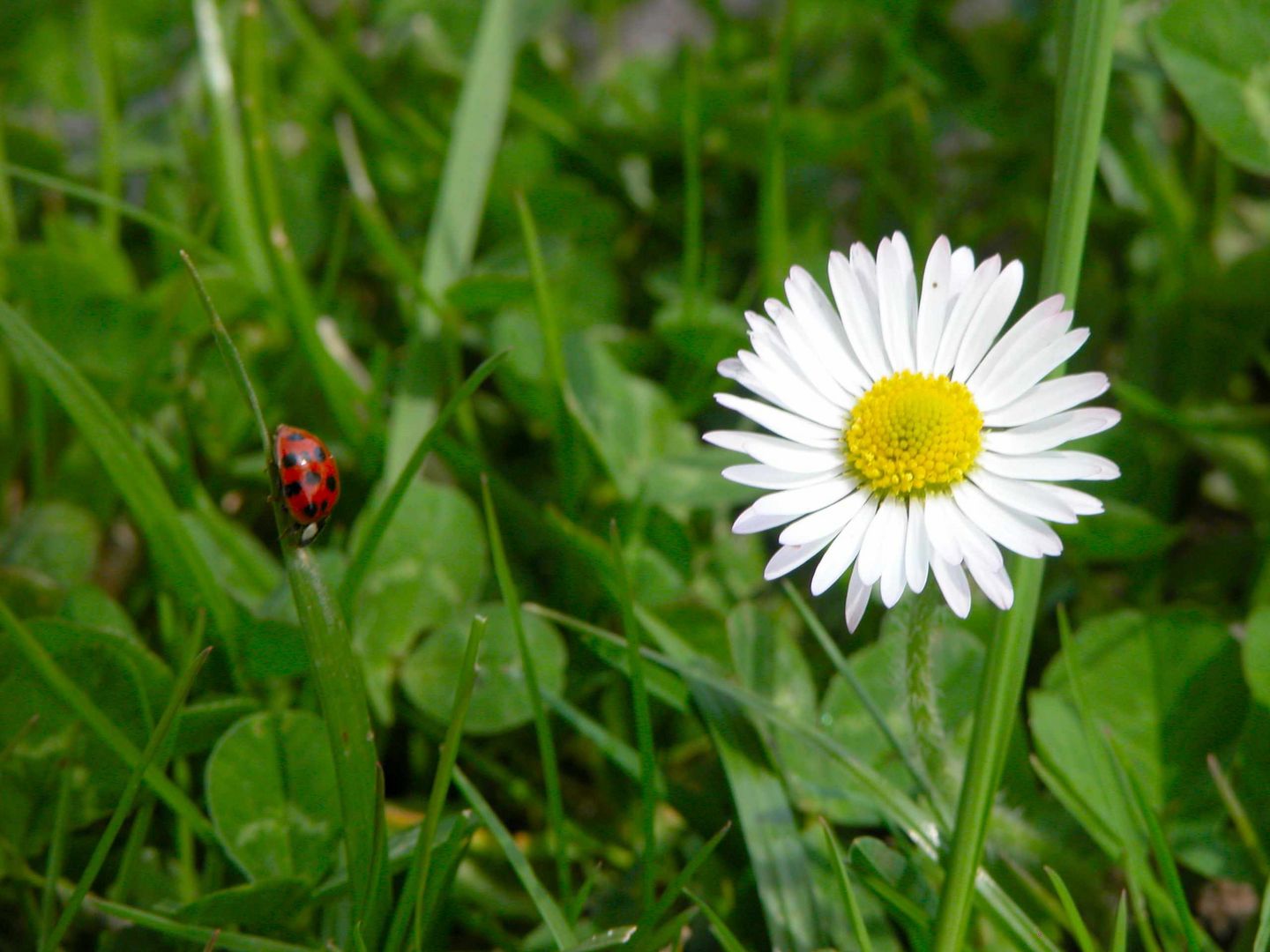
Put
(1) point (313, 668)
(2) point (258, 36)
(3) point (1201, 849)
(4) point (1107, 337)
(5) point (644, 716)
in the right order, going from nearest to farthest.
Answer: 1. (1) point (313, 668)
2. (5) point (644, 716)
3. (3) point (1201, 849)
4. (2) point (258, 36)
5. (4) point (1107, 337)

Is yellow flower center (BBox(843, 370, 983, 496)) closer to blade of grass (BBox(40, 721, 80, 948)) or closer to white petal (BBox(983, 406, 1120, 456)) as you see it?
white petal (BBox(983, 406, 1120, 456))

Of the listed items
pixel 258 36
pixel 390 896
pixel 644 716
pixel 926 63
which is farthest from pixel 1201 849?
pixel 258 36

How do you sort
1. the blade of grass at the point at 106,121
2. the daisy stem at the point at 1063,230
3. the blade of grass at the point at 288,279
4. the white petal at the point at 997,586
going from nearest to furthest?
the white petal at the point at 997,586, the daisy stem at the point at 1063,230, the blade of grass at the point at 288,279, the blade of grass at the point at 106,121

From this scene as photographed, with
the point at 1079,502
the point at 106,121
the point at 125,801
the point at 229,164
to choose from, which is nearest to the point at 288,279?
the point at 229,164

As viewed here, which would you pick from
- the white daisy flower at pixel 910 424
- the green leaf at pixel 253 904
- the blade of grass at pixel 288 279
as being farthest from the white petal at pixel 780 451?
the blade of grass at pixel 288 279

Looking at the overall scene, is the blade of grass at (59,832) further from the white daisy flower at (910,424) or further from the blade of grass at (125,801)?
the white daisy flower at (910,424)

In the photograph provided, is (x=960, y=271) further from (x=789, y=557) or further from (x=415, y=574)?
(x=415, y=574)

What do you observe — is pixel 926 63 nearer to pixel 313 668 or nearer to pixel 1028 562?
pixel 1028 562
